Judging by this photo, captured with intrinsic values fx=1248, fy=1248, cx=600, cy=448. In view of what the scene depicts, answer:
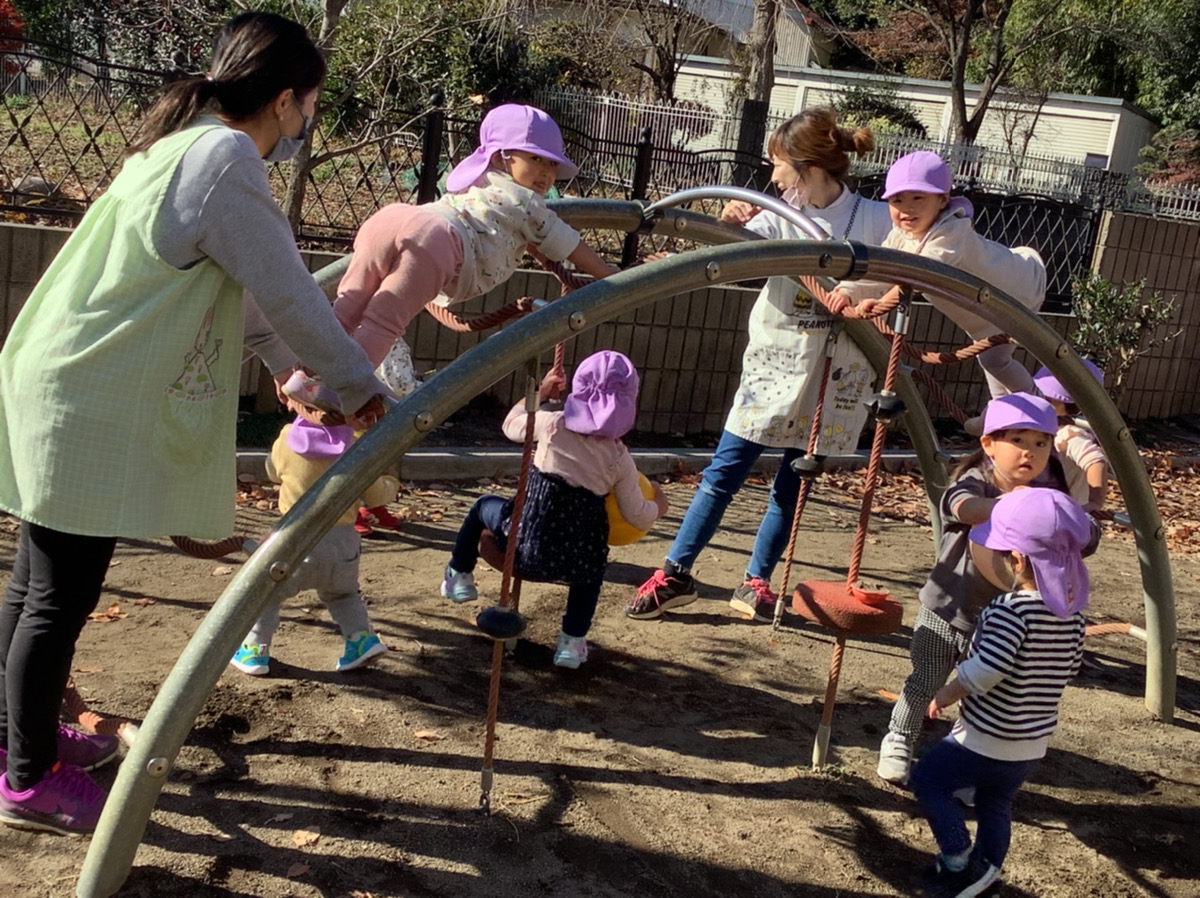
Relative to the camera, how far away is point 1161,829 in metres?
3.65

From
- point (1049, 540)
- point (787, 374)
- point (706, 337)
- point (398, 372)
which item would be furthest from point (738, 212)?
point (706, 337)

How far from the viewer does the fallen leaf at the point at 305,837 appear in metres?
2.94

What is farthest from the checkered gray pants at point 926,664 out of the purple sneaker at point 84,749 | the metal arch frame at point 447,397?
the purple sneaker at point 84,749

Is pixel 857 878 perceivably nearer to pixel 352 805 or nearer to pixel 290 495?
pixel 352 805

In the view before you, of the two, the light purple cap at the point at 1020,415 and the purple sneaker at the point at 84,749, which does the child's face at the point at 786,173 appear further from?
the purple sneaker at the point at 84,749

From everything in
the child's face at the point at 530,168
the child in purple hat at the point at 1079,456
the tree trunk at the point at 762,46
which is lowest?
the child in purple hat at the point at 1079,456

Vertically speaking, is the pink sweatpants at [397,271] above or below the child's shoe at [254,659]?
above

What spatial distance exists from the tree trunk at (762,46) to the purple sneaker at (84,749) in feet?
40.8

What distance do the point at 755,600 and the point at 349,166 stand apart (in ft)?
22.0

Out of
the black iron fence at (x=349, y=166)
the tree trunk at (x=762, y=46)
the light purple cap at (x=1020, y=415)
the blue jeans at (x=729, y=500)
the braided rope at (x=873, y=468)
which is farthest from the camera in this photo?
the tree trunk at (x=762, y=46)

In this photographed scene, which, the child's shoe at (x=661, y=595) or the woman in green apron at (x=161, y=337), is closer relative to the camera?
the woman in green apron at (x=161, y=337)

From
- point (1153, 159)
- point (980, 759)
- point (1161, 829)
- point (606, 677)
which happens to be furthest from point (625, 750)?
point (1153, 159)

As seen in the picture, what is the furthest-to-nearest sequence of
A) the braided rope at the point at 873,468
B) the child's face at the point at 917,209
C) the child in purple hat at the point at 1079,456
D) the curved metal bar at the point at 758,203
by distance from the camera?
the child in purple hat at the point at 1079,456 < the curved metal bar at the point at 758,203 < the child's face at the point at 917,209 < the braided rope at the point at 873,468

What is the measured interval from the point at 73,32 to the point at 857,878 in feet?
44.1
